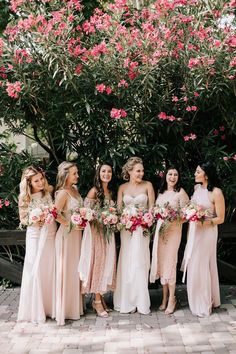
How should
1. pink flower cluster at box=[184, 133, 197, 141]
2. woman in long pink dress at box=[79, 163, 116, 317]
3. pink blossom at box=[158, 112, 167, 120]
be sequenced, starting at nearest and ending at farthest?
woman in long pink dress at box=[79, 163, 116, 317] → pink blossom at box=[158, 112, 167, 120] → pink flower cluster at box=[184, 133, 197, 141]

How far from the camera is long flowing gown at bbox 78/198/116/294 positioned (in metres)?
6.57

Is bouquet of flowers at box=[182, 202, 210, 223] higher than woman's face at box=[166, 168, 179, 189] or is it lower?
lower

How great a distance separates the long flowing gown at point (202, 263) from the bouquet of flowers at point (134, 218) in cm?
74

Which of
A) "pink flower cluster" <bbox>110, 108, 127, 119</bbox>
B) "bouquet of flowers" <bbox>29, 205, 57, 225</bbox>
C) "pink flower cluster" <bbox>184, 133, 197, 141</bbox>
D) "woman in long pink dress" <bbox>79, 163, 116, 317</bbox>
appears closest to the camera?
"bouquet of flowers" <bbox>29, 205, 57, 225</bbox>

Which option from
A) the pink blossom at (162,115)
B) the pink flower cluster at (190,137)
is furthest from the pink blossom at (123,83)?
the pink flower cluster at (190,137)

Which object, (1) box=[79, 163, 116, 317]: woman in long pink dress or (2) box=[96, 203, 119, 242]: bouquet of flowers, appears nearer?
(2) box=[96, 203, 119, 242]: bouquet of flowers

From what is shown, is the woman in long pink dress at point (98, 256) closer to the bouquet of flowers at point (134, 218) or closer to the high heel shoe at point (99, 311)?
the high heel shoe at point (99, 311)

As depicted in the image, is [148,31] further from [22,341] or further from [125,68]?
[22,341]

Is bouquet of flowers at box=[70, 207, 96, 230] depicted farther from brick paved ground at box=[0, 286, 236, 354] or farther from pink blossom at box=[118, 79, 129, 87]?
pink blossom at box=[118, 79, 129, 87]

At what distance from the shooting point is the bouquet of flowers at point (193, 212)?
6.44m

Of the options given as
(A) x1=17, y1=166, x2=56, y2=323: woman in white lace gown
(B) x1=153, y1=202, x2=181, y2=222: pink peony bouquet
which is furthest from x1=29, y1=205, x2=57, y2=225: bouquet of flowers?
(B) x1=153, y1=202, x2=181, y2=222: pink peony bouquet

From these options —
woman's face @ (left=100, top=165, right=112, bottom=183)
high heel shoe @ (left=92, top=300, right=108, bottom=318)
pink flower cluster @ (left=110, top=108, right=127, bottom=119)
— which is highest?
pink flower cluster @ (left=110, top=108, right=127, bottom=119)

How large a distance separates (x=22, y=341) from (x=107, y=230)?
1.87 metres

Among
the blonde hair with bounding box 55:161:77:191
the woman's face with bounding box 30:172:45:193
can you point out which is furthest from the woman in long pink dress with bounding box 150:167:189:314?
the woman's face with bounding box 30:172:45:193
